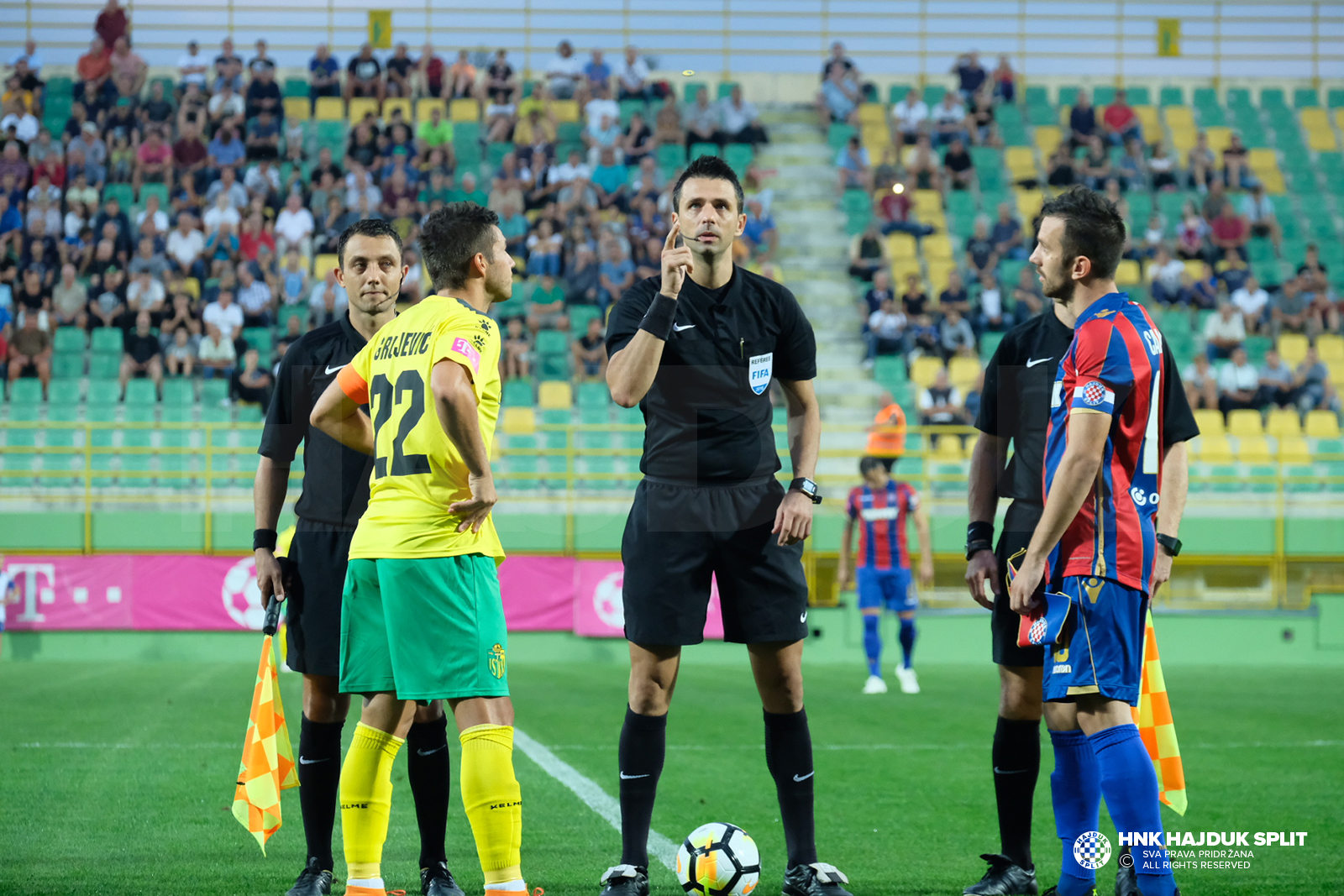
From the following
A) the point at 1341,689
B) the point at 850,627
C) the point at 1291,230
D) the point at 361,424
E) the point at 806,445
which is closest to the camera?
the point at 361,424

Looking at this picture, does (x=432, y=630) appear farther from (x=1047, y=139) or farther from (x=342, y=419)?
(x=1047, y=139)

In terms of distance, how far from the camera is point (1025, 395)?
488 centimetres

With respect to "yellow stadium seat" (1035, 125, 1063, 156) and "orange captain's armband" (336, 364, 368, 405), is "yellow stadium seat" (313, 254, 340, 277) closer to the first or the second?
"yellow stadium seat" (1035, 125, 1063, 156)

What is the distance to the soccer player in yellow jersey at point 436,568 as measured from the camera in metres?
4.00

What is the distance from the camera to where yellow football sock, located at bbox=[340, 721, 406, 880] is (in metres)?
4.05

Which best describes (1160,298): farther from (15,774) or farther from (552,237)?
(15,774)

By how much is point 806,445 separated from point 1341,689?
931 centimetres

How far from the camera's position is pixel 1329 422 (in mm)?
17578

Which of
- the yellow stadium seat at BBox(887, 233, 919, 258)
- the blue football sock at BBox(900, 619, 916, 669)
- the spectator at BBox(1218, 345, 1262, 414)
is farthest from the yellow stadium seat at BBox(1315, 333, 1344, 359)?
the blue football sock at BBox(900, 619, 916, 669)

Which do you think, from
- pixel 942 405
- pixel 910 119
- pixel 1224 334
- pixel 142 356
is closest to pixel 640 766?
pixel 942 405

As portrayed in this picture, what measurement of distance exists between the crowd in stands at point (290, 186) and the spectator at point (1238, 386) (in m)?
6.89

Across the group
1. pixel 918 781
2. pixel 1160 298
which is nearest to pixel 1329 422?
pixel 1160 298

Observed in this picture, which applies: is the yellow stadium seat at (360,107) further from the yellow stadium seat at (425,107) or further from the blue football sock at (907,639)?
the blue football sock at (907,639)

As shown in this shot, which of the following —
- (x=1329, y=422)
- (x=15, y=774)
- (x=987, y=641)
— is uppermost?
(x=1329, y=422)
